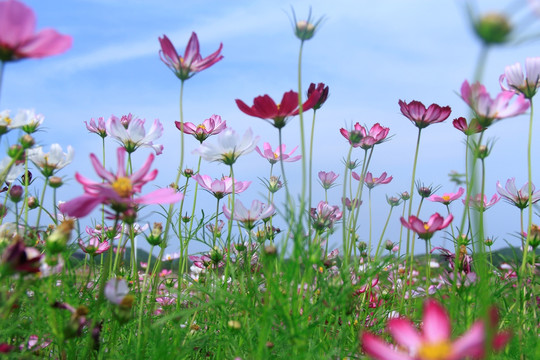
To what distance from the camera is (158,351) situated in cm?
102

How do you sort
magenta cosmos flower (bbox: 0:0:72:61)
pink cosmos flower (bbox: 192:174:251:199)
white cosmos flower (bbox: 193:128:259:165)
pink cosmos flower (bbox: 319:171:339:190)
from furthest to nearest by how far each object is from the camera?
1. pink cosmos flower (bbox: 319:171:339:190)
2. pink cosmos flower (bbox: 192:174:251:199)
3. white cosmos flower (bbox: 193:128:259:165)
4. magenta cosmos flower (bbox: 0:0:72:61)

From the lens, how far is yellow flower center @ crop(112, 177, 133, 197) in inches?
34.3

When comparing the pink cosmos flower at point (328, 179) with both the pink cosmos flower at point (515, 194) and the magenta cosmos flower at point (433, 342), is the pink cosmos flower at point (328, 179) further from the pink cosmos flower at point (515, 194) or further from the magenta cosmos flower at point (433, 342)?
the magenta cosmos flower at point (433, 342)

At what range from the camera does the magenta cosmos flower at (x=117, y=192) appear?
812mm

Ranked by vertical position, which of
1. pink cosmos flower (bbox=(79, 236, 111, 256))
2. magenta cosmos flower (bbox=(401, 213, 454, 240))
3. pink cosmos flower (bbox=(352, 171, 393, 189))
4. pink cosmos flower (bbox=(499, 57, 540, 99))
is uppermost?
pink cosmos flower (bbox=(499, 57, 540, 99))

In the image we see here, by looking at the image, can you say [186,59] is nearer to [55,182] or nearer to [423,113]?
[55,182]

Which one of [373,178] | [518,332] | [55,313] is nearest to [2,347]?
[55,313]

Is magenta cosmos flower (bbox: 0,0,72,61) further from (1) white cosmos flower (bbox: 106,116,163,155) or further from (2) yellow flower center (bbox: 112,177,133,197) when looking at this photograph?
(1) white cosmos flower (bbox: 106,116,163,155)

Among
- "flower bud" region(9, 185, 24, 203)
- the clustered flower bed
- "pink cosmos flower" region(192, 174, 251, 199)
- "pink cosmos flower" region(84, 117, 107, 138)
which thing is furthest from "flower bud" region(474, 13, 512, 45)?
"pink cosmos flower" region(84, 117, 107, 138)

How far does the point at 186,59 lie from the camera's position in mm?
1160

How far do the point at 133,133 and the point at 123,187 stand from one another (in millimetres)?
525

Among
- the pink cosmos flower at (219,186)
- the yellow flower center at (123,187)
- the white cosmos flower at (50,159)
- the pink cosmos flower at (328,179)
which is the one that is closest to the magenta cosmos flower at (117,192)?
the yellow flower center at (123,187)

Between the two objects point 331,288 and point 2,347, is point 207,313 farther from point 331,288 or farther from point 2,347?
point 2,347

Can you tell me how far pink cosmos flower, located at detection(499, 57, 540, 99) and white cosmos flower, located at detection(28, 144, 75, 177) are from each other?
1.25 metres
